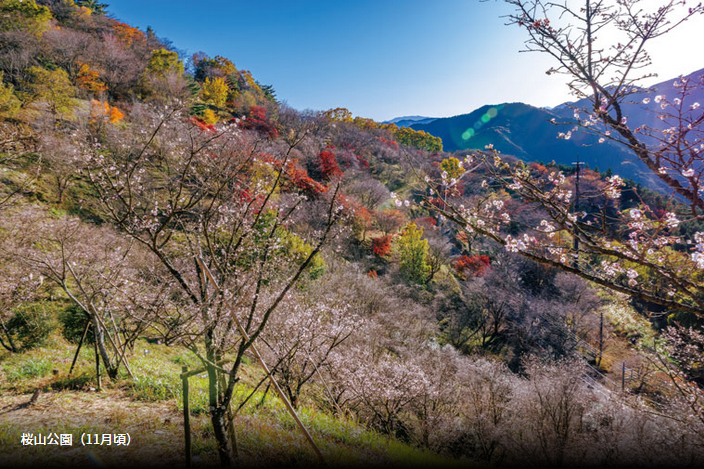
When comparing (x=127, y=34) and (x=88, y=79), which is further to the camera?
(x=127, y=34)

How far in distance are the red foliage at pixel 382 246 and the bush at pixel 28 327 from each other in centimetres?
2073

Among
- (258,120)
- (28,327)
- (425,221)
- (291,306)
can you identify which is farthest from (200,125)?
(425,221)

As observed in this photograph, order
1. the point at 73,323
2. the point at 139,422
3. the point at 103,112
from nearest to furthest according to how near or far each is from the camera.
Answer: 1. the point at 139,422
2. the point at 73,323
3. the point at 103,112

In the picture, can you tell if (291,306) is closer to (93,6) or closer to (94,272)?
(94,272)

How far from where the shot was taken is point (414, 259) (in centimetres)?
2377

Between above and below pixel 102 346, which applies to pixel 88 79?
above

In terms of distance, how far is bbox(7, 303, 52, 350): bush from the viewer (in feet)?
26.4

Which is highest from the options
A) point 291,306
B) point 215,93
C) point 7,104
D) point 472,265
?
point 215,93

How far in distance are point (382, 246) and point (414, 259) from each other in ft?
11.0

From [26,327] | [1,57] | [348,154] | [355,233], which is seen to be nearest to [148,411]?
[26,327]

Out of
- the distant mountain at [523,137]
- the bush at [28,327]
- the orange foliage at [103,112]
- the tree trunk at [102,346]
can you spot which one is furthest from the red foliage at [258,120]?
the distant mountain at [523,137]

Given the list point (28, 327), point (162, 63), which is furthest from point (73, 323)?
point (162, 63)

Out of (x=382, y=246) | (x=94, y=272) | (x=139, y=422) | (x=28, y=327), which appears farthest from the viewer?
(x=382, y=246)

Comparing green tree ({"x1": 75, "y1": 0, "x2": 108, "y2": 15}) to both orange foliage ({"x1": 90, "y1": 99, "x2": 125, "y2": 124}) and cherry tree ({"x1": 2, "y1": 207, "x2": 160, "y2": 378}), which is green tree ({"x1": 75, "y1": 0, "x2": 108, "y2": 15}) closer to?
orange foliage ({"x1": 90, "y1": 99, "x2": 125, "y2": 124})
